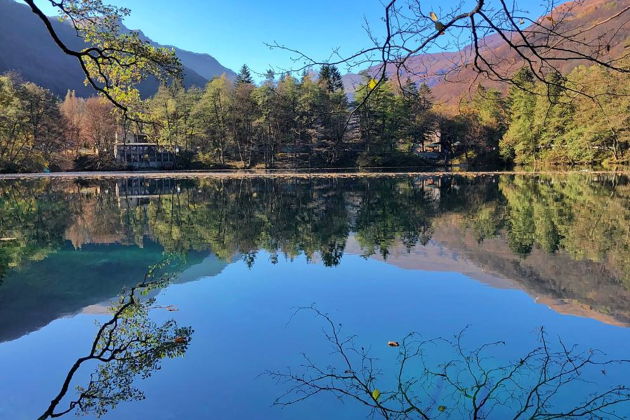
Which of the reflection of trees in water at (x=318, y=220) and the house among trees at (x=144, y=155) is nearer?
the reflection of trees in water at (x=318, y=220)

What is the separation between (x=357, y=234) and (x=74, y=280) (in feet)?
20.7

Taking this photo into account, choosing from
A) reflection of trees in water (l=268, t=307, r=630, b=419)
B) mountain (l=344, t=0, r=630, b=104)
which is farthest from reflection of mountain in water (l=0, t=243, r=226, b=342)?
mountain (l=344, t=0, r=630, b=104)

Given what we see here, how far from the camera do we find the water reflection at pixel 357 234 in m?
6.96

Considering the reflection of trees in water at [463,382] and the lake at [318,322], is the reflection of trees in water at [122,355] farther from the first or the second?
the reflection of trees in water at [463,382]

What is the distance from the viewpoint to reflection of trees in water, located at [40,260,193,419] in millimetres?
3580

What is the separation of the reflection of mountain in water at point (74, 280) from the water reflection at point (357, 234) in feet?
0.15

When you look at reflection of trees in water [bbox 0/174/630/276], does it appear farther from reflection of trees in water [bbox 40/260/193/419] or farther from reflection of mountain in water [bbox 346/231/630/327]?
reflection of trees in water [bbox 40/260/193/419]

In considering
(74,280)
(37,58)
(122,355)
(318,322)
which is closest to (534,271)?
(318,322)

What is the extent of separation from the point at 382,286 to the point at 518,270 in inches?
102

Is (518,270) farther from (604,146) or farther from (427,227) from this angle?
(604,146)

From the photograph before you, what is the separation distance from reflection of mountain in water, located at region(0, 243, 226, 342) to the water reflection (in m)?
0.04

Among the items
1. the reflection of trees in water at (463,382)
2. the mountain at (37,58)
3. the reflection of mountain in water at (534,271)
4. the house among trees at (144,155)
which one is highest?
the mountain at (37,58)

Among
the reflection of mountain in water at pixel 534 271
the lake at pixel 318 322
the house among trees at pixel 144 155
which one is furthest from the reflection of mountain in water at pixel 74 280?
the house among trees at pixel 144 155

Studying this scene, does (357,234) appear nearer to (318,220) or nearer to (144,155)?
(318,220)
